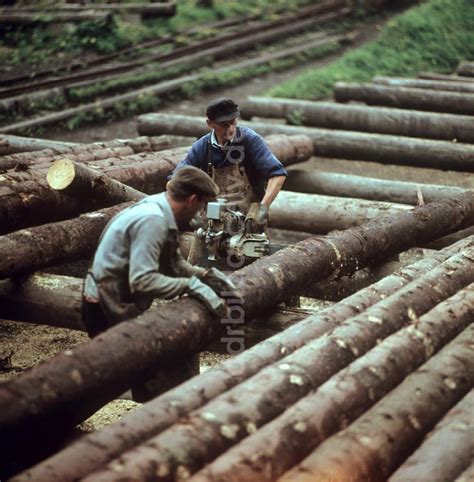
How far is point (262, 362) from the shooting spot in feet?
16.0

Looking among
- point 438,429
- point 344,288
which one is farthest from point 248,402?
point 344,288

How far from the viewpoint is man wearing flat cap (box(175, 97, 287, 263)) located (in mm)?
6957

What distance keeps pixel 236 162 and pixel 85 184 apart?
4.77 feet

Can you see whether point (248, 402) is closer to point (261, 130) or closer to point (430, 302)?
point (430, 302)

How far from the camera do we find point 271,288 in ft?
19.8

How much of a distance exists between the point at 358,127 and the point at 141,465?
30.2ft

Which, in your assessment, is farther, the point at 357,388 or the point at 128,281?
the point at 128,281

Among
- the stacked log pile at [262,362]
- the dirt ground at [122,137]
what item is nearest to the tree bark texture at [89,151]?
the stacked log pile at [262,362]

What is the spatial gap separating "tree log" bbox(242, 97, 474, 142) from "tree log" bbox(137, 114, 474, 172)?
461 millimetres

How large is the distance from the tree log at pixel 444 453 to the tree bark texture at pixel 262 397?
2.42ft

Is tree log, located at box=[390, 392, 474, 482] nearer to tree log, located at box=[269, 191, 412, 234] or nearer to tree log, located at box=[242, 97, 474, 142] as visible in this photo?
tree log, located at box=[269, 191, 412, 234]

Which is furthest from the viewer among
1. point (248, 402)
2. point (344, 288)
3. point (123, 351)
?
point (344, 288)

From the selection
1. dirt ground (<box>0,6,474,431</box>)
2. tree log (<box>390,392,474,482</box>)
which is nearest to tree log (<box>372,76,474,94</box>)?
dirt ground (<box>0,6,474,431</box>)

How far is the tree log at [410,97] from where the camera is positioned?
42.4ft
